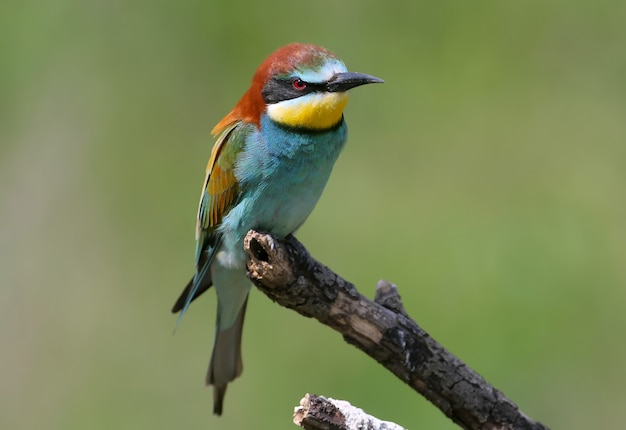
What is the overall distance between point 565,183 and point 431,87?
2.15 feet

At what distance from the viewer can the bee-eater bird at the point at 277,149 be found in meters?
2.37

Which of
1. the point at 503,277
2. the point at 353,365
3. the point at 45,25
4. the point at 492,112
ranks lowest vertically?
the point at 353,365

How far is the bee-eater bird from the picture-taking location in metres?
2.37

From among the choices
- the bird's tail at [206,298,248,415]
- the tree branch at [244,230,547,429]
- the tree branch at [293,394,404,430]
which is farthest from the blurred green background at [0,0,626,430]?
the tree branch at [293,394,404,430]

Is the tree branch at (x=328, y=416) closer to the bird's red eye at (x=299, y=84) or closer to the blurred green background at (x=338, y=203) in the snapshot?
the bird's red eye at (x=299, y=84)

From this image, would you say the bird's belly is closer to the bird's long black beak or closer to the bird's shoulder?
the bird's shoulder

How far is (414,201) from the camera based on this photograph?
12.4ft

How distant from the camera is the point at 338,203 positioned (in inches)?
148

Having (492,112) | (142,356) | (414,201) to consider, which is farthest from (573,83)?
(142,356)

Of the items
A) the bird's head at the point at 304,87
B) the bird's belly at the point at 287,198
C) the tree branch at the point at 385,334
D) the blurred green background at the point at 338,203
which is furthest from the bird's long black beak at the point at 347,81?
the blurred green background at the point at 338,203

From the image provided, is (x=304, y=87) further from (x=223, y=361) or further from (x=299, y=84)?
(x=223, y=361)

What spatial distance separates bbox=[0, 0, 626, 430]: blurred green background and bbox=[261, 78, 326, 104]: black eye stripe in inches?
42.8

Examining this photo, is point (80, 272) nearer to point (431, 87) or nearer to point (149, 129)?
point (149, 129)

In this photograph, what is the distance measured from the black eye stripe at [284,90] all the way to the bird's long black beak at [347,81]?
0.02 m
